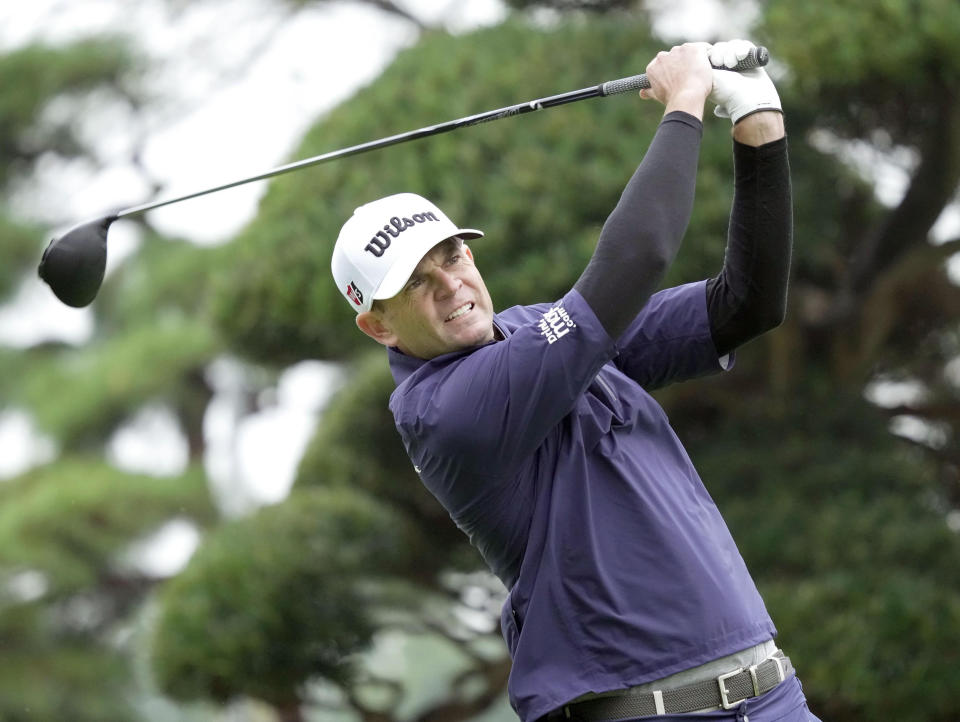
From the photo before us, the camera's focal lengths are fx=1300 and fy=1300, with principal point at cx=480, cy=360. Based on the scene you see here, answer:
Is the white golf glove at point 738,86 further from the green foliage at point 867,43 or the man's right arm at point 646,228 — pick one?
the green foliage at point 867,43

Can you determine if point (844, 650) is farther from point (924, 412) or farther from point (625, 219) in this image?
point (625, 219)

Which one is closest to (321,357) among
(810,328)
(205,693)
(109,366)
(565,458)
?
(205,693)

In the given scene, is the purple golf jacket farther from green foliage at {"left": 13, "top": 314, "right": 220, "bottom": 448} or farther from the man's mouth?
green foliage at {"left": 13, "top": 314, "right": 220, "bottom": 448}

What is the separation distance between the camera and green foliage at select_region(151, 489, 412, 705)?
17.2ft

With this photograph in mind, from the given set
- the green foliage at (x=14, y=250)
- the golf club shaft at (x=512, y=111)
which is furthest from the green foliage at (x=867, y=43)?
the green foliage at (x=14, y=250)

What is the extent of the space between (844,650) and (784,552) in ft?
1.70

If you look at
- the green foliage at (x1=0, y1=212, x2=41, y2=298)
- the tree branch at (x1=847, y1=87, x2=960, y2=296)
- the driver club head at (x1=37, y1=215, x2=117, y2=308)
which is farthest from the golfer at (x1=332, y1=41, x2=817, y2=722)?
the green foliage at (x1=0, y1=212, x2=41, y2=298)

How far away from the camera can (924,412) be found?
559 centimetres

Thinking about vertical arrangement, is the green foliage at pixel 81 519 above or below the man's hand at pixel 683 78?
below

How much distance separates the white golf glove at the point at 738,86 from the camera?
1.87m

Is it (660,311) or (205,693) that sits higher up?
(660,311)

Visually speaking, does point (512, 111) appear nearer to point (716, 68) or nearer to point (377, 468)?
point (716, 68)

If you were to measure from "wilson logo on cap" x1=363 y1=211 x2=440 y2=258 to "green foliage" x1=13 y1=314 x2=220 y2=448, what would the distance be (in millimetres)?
6768

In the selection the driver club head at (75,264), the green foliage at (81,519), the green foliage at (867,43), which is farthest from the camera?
the green foliage at (81,519)
